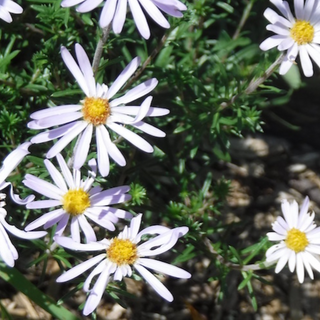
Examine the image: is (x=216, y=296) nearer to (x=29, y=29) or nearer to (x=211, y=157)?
(x=211, y=157)

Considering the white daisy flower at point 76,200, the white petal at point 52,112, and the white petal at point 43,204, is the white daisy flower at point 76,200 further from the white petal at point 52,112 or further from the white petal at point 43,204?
the white petal at point 52,112

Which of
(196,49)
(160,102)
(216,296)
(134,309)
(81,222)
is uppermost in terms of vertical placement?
(196,49)

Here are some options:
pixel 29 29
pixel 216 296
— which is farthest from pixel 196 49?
pixel 216 296

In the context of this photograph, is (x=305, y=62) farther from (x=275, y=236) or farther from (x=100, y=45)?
(x=100, y=45)

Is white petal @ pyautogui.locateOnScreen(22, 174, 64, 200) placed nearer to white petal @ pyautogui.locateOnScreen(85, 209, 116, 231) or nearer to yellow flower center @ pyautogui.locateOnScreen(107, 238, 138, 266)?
white petal @ pyautogui.locateOnScreen(85, 209, 116, 231)

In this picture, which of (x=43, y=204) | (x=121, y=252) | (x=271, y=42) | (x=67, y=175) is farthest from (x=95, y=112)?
(x=271, y=42)

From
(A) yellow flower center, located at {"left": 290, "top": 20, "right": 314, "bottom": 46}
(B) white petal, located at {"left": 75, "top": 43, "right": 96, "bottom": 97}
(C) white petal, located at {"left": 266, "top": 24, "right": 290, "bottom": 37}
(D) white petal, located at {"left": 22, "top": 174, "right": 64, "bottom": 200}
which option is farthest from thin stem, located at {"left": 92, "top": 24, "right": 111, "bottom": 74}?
(A) yellow flower center, located at {"left": 290, "top": 20, "right": 314, "bottom": 46}

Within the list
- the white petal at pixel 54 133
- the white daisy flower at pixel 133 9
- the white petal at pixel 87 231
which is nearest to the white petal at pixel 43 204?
the white petal at pixel 87 231
